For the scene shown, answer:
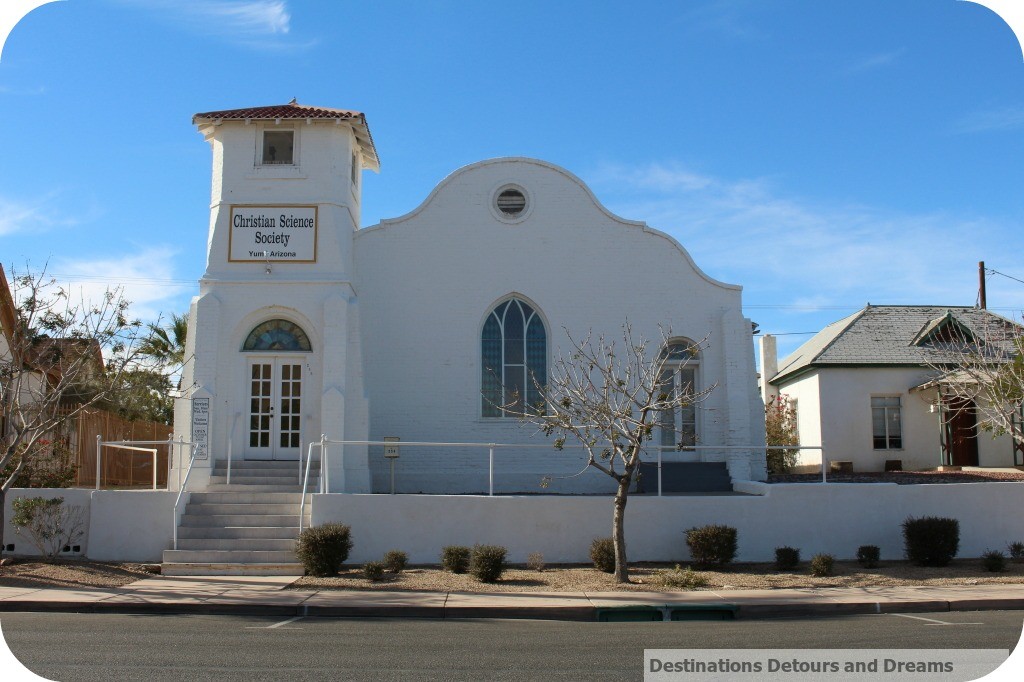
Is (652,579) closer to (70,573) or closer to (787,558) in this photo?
(787,558)

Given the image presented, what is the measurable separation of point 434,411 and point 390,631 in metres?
9.81

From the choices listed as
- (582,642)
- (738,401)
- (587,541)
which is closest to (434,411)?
(587,541)

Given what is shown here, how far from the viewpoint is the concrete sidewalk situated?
12.4 meters

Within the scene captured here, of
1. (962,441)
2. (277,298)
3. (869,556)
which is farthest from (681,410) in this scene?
(962,441)

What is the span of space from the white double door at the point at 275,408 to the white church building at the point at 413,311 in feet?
0.12

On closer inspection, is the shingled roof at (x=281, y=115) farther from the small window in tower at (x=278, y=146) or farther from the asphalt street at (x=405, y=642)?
the asphalt street at (x=405, y=642)

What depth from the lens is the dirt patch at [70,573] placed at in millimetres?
14164

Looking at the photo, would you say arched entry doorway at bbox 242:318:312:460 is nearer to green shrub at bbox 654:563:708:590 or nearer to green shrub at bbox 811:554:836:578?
green shrub at bbox 654:563:708:590

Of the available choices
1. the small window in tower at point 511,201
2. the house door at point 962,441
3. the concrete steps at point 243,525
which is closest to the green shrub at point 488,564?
the concrete steps at point 243,525

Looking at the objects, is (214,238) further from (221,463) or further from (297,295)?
(221,463)

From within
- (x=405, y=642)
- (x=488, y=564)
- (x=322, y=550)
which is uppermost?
(x=322, y=550)

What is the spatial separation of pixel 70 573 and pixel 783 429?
65.1ft

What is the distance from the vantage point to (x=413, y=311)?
824 inches

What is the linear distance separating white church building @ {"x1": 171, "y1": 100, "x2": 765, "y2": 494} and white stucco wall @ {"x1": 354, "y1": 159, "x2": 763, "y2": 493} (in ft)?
0.11
